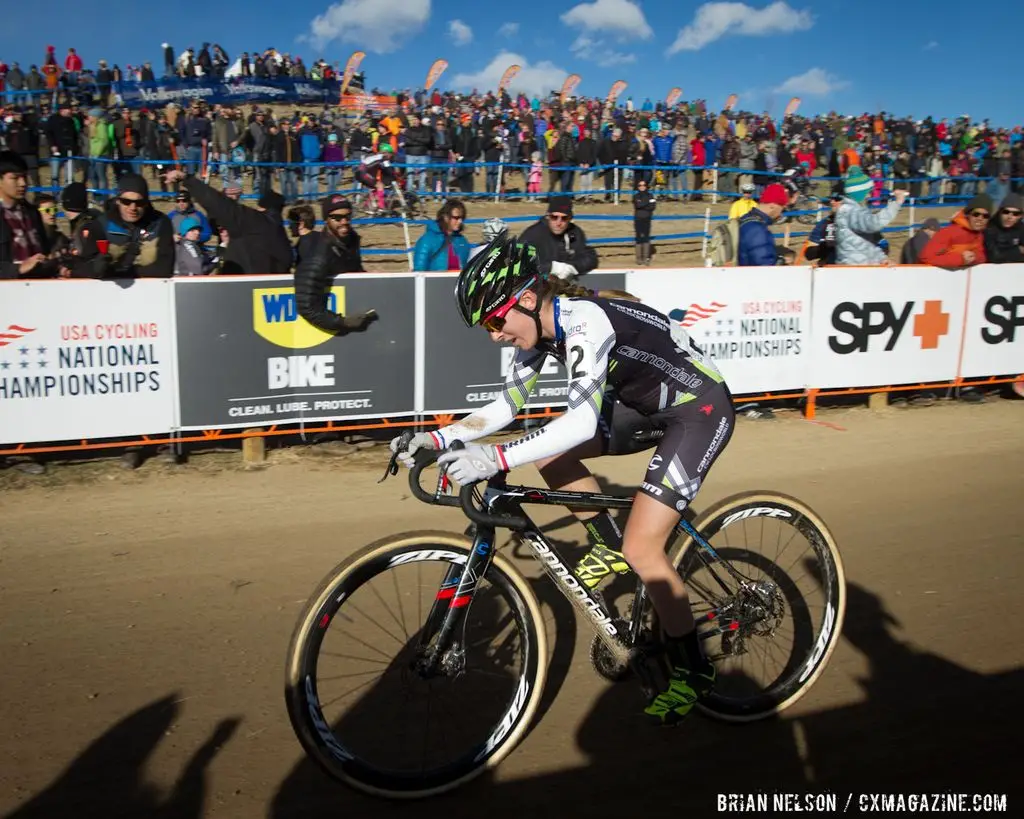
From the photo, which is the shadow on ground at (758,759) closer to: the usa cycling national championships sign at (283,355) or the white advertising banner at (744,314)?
the usa cycling national championships sign at (283,355)

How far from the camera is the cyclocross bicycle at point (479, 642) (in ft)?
10.6

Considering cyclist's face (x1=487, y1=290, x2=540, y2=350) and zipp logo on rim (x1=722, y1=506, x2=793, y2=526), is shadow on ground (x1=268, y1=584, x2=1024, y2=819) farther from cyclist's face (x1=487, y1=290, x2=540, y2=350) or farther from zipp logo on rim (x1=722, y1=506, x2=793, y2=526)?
cyclist's face (x1=487, y1=290, x2=540, y2=350)

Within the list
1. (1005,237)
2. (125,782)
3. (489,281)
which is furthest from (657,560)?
(1005,237)

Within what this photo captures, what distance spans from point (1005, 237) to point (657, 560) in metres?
8.21

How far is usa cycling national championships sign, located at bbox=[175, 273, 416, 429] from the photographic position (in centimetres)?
712

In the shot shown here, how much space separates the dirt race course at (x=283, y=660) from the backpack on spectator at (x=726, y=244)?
9.33 feet

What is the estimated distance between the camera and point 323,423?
25.2 feet

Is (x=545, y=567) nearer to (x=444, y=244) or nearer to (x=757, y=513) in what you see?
(x=757, y=513)

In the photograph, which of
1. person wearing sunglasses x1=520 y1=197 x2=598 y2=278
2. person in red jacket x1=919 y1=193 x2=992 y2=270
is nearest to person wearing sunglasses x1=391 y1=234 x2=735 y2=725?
person wearing sunglasses x1=520 y1=197 x2=598 y2=278

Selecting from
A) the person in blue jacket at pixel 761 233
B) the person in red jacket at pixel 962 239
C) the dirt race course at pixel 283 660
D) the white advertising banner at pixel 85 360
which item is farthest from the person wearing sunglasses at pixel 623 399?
the person in red jacket at pixel 962 239

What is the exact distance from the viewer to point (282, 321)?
7309 mm

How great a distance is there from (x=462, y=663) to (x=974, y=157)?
95.1 feet

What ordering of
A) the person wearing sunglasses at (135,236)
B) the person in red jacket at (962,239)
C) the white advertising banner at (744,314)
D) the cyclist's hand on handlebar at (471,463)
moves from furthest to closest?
the person in red jacket at (962,239) < the white advertising banner at (744,314) < the person wearing sunglasses at (135,236) < the cyclist's hand on handlebar at (471,463)

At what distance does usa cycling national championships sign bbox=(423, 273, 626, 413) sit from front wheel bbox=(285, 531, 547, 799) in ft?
11.6
